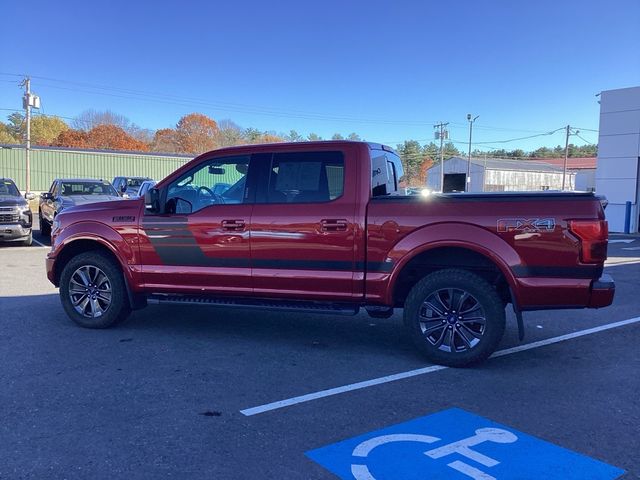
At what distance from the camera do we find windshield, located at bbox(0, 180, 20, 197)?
1486 cm

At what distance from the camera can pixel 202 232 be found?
19.2ft

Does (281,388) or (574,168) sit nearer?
(281,388)

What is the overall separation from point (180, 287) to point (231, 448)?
9.26 feet

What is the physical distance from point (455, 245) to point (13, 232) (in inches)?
487

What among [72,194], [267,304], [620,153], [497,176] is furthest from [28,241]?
[497,176]

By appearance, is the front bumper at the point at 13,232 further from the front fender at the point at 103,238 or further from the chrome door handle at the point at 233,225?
the chrome door handle at the point at 233,225

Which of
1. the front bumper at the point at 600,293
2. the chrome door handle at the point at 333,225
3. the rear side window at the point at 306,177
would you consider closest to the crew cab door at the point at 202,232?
the rear side window at the point at 306,177

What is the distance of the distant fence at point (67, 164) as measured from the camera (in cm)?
4094

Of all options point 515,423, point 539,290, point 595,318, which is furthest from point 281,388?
point 595,318

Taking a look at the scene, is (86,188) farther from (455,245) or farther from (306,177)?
(455,245)

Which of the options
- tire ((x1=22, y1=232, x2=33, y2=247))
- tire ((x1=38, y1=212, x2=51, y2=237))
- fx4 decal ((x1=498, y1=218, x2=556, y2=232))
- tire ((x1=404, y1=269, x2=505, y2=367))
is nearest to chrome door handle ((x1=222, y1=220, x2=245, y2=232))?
tire ((x1=404, y1=269, x2=505, y2=367))

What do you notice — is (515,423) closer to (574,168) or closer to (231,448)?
(231,448)

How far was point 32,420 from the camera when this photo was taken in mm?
3916

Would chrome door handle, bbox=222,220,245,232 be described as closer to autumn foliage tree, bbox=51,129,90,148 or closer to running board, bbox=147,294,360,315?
running board, bbox=147,294,360,315
